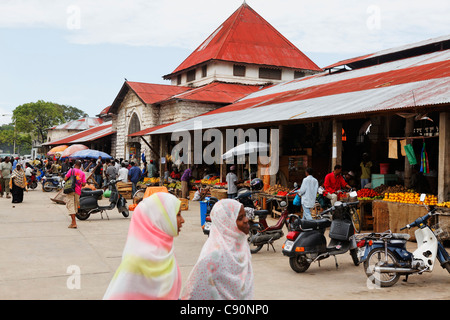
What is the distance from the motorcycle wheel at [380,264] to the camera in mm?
6840

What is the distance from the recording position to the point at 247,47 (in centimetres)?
3331

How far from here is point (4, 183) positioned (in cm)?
2127

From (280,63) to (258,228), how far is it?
24796mm

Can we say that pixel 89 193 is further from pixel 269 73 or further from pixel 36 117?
pixel 36 117

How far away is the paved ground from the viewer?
634 centimetres

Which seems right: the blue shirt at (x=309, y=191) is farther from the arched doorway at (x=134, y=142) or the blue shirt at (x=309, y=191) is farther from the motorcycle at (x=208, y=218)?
the arched doorway at (x=134, y=142)

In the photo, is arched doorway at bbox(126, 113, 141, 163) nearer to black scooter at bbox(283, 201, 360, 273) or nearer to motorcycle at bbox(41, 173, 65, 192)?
motorcycle at bbox(41, 173, 65, 192)

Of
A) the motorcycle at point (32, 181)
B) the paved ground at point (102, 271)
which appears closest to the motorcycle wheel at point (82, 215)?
the paved ground at point (102, 271)

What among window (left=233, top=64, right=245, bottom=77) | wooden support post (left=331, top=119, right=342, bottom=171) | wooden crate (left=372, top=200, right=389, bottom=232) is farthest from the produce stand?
window (left=233, top=64, right=245, bottom=77)

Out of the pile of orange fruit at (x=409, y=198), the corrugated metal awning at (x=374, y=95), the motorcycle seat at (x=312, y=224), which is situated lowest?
the motorcycle seat at (x=312, y=224)

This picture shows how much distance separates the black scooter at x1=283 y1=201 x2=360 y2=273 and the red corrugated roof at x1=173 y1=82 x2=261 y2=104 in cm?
1847

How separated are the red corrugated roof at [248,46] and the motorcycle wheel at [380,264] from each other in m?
25.1
